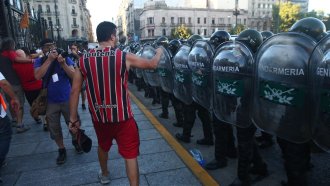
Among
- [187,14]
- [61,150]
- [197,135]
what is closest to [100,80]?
[61,150]

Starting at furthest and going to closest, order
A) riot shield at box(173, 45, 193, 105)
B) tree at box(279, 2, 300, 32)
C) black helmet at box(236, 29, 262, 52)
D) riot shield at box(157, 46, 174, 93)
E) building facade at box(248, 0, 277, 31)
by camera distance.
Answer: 1. building facade at box(248, 0, 277, 31)
2. tree at box(279, 2, 300, 32)
3. riot shield at box(157, 46, 174, 93)
4. riot shield at box(173, 45, 193, 105)
5. black helmet at box(236, 29, 262, 52)

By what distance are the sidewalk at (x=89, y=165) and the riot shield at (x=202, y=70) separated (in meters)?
0.91

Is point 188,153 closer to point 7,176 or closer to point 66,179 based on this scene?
point 66,179

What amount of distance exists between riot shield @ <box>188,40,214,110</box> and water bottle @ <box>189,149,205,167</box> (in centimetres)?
68

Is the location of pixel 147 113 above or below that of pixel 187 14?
below

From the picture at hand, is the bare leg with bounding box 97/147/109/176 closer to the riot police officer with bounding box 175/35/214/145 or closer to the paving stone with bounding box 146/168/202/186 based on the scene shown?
the paving stone with bounding box 146/168/202/186

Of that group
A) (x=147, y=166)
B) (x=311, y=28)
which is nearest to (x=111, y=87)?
(x=147, y=166)

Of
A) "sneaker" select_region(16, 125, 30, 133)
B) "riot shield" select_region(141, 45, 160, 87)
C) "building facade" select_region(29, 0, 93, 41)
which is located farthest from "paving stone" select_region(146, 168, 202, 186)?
"building facade" select_region(29, 0, 93, 41)

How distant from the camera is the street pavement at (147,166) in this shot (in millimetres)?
3508

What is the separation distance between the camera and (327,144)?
7.84ft

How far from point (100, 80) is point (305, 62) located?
185cm

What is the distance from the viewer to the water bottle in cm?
390

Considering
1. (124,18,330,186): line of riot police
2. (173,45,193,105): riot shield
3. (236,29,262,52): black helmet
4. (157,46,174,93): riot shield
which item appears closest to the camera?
(124,18,330,186): line of riot police

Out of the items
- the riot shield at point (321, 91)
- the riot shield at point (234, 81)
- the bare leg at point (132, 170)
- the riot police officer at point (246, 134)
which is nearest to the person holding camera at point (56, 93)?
the bare leg at point (132, 170)
